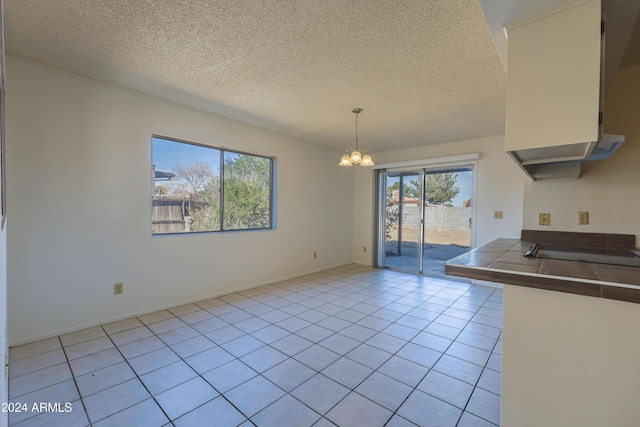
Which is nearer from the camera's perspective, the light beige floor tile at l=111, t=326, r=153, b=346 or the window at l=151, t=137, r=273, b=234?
the light beige floor tile at l=111, t=326, r=153, b=346

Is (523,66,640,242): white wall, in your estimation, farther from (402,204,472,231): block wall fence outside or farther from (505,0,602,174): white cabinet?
(402,204,472,231): block wall fence outside

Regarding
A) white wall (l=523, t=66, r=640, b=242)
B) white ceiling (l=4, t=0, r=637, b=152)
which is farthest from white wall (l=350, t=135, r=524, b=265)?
white wall (l=523, t=66, r=640, b=242)

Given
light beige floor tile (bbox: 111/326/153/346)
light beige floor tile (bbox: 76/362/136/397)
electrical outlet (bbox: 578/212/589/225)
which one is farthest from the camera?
light beige floor tile (bbox: 111/326/153/346)

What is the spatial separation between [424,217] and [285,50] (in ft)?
12.9

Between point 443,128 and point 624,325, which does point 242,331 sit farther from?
point 443,128

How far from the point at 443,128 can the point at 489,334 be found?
2.82m

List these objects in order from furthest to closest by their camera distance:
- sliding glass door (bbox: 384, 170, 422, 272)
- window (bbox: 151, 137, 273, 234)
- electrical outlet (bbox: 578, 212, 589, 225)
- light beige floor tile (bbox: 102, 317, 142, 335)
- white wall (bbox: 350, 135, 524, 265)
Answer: sliding glass door (bbox: 384, 170, 422, 272), white wall (bbox: 350, 135, 524, 265), window (bbox: 151, 137, 273, 234), light beige floor tile (bbox: 102, 317, 142, 335), electrical outlet (bbox: 578, 212, 589, 225)

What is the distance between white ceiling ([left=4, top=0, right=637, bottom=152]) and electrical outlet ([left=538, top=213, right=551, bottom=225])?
129cm

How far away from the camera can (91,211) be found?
268cm

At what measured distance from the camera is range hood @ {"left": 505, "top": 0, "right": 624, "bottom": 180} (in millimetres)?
1234

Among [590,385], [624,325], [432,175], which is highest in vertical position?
[432,175]

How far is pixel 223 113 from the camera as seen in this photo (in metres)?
3.55

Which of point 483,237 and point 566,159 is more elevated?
point 566,159

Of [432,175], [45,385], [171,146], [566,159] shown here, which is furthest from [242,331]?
[432,175]
